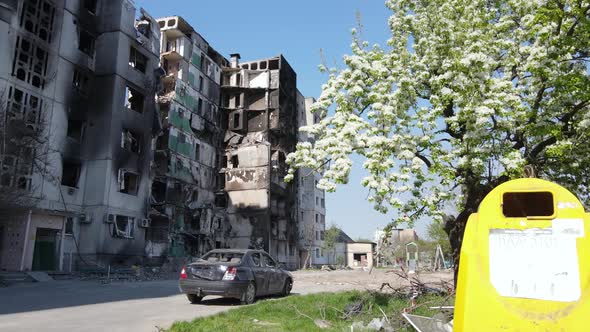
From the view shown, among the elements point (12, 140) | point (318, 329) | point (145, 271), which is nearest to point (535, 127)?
point (318, 329)

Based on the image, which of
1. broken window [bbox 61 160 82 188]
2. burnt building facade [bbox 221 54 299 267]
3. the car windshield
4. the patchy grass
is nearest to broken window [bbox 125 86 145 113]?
broken window [bbox 61 160 82 188]

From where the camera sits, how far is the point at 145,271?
32062 mm

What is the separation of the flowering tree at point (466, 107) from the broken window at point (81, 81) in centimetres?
2507

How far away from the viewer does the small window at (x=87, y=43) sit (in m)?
32.9

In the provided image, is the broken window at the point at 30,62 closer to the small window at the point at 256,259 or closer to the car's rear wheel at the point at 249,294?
the small window at the point at 256,259

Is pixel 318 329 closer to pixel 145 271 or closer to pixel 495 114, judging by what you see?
pixel 495 114

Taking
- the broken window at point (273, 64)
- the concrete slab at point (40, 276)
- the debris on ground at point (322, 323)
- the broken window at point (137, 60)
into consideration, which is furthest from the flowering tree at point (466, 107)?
the broken window at point (273, 64)

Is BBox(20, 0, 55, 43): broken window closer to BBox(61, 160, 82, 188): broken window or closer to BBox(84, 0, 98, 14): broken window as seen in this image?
BBox(84, 0, 98, 14): broken window

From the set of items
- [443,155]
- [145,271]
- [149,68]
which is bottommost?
[145,271]

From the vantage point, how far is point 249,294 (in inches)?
528

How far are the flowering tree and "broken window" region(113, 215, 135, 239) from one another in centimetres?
2317

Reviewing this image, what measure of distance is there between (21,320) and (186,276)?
444 cm

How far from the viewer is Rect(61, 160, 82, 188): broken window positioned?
31.4 m

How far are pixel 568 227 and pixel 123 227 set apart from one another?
107ft
